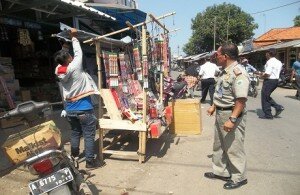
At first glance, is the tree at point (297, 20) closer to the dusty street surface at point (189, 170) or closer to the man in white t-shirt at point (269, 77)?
the man in white t-shirt at point (269, 77)

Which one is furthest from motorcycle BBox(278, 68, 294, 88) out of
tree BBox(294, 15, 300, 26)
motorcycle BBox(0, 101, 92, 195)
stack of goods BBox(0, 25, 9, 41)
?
tree BBox(294, 15, 300, 26)

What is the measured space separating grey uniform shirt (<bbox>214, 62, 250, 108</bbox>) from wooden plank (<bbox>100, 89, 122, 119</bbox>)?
5.81ft

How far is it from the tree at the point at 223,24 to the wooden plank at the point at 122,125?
140ft

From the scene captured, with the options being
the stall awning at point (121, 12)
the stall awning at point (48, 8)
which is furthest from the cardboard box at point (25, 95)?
the stall awning at point (121, 12)

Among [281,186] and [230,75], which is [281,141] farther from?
Result: [230,75]

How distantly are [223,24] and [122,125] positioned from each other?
45083 millimetres

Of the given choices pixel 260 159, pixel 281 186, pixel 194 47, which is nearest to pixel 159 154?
pixel 260 159

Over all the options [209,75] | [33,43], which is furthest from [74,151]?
[209,75]

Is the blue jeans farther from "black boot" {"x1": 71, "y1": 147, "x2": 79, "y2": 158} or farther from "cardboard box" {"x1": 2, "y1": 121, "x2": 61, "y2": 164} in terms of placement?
"cardboard box" {"x1": 2, "y1": 121, "x2": 61, "y2": 164}

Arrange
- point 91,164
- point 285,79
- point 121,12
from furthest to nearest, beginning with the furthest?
point 285,79
point 121,12
point 91,164

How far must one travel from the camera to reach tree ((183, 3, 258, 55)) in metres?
47.3

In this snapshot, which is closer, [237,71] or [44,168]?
[44,168]

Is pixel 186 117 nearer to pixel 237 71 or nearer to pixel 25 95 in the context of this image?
pixel 237 71

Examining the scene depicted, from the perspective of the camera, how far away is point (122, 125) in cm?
569
